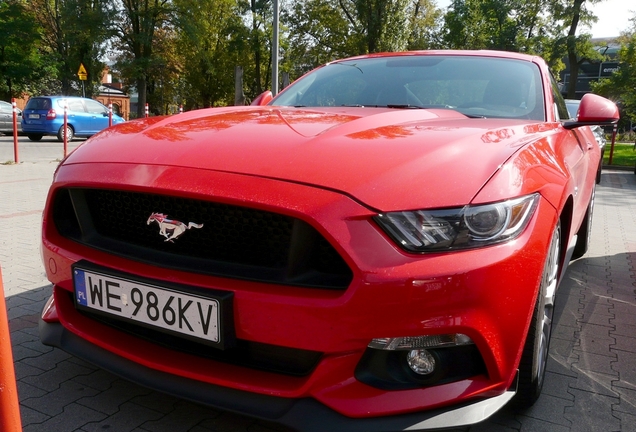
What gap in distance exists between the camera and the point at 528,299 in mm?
1773

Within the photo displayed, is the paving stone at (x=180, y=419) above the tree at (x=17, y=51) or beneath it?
beneath

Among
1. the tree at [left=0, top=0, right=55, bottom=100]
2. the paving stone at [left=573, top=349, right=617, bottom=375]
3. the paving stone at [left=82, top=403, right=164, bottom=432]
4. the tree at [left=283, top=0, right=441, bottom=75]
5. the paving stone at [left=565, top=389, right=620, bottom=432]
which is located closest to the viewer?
the paving stone at [left=82, top=403, right=164, bottom=432]

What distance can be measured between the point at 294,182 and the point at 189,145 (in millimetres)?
504

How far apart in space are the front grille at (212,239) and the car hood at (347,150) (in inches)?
5.3

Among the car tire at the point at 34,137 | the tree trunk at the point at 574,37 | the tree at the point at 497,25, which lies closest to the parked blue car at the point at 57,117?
the car tire at the point at 34,137

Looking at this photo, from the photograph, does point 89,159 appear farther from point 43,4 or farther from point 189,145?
point 43,4

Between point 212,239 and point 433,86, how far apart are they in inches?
69.6

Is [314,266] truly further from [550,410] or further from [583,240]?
[583,240]

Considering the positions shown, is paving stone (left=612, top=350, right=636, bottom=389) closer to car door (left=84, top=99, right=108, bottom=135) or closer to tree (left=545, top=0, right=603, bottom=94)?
car door (left=84, top=99, right=108, bottom=135)

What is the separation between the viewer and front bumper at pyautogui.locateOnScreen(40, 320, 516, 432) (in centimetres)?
162

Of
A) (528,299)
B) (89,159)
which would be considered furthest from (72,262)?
(528,299)

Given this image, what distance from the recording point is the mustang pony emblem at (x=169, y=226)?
1887mm

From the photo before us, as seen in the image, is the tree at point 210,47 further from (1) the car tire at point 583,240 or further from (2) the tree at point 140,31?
(1) the car tire at point 583,240

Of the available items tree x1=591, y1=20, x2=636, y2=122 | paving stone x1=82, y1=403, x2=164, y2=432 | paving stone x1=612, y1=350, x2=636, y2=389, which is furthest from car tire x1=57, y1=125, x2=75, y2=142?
tree x1=591, y1=20, x2=636, y2=122
